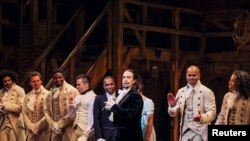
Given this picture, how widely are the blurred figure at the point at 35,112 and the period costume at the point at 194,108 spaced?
2.66 meters

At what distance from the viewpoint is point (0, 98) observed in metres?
12.4

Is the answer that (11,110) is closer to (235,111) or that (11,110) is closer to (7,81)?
(7,81)

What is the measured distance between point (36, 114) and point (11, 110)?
1.37ft

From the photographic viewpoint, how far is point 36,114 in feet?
40.1

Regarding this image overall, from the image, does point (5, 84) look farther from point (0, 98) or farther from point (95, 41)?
point (95, 41)

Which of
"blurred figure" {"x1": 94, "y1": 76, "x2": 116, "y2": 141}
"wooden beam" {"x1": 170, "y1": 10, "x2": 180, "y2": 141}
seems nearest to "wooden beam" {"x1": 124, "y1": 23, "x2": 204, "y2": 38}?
"wooden beam" {"x1": 170, "y1": 10, "x2": 180, "y2": 141}

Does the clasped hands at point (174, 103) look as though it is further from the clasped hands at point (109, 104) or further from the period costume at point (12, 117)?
the period costume at point (12, 117)

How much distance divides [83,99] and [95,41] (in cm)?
588

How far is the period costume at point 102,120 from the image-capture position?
10.5 metres

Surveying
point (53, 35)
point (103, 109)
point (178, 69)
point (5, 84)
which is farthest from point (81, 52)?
point (103, 109)

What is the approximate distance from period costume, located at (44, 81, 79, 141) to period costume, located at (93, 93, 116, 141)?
3.82ft

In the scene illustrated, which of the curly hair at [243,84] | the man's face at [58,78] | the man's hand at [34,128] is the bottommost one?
the man's hand at [34,128]

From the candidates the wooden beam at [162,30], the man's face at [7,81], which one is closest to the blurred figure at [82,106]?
the man's face at [7,81]

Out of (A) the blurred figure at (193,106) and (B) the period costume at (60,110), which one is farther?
(B) the period costume at (60,110)
